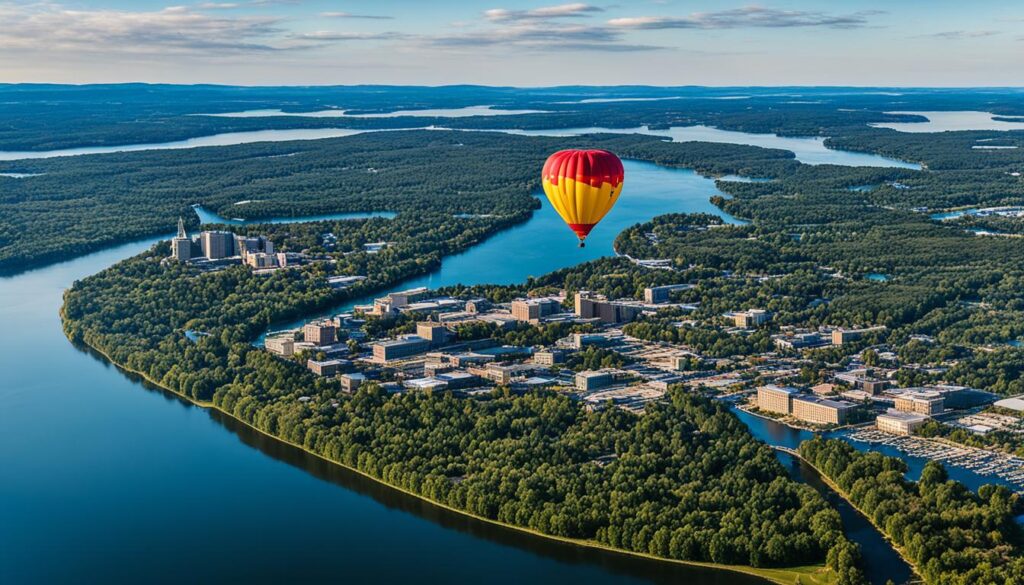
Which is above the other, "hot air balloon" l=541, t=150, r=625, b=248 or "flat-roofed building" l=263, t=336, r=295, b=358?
"hot air balloon" l=541, t=150, r=625, b=248

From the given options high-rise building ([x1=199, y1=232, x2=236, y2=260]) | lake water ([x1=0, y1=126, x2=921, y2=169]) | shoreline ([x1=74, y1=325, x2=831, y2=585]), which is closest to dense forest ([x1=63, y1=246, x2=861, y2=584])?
shoreline ([x1=74, y1=325, x2=831, y2=585])

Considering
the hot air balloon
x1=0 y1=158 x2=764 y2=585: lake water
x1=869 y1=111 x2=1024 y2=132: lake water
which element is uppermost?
the hot air balloon

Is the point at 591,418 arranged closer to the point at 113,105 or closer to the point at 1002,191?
the point at 1002,191

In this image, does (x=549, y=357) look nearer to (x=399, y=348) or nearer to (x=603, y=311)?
(x=399, y=348)

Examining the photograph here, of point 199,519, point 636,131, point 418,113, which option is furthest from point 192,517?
point 418,113

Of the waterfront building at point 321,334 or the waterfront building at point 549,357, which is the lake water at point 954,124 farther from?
the waterfront building at point 321,334

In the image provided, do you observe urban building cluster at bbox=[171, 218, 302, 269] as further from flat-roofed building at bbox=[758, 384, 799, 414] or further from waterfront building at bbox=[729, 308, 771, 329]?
flat-roofed building at bbox=[758, 384, 799, 414]

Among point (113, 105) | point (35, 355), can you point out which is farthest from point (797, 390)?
point (113, 105)
